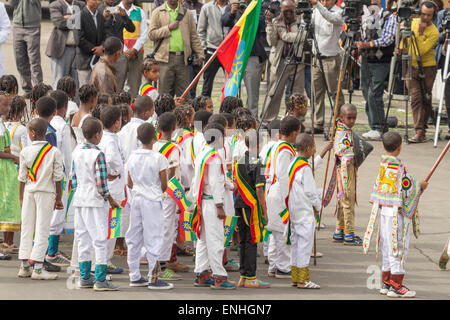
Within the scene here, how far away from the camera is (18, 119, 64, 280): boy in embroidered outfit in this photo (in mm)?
7977

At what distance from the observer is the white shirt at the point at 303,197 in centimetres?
800

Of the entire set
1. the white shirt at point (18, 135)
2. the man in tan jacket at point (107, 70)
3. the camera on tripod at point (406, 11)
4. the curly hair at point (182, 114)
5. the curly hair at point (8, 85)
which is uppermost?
the camera on tripod at point (406, 11)

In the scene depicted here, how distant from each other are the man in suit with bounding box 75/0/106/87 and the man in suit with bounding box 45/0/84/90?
0.64 metres

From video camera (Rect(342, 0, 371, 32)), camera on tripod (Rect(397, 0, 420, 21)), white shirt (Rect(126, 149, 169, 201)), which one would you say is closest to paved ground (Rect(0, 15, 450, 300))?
white shirt (Rect(126, 149, 169, 201))

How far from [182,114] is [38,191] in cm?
172

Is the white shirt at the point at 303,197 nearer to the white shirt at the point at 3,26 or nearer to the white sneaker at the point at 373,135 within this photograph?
the white sneaker at the point at 373,135

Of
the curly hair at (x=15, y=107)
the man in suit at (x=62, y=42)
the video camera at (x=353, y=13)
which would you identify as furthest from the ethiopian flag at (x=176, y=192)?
the man in suit at (x=62, y=42)

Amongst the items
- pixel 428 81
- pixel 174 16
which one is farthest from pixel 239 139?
pixel 428 81

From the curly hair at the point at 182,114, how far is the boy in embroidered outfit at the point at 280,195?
1.14 metres

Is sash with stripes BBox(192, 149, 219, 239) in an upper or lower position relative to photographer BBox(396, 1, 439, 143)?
lower

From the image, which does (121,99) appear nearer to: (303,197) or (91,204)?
(91,204)

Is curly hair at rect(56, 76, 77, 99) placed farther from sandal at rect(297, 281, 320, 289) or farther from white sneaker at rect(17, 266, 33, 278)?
sandal at rect(297, 281, 320, 289)

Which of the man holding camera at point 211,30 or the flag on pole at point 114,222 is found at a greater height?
the man holding camera at point 211,30

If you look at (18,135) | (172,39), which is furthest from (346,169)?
(172,39)
